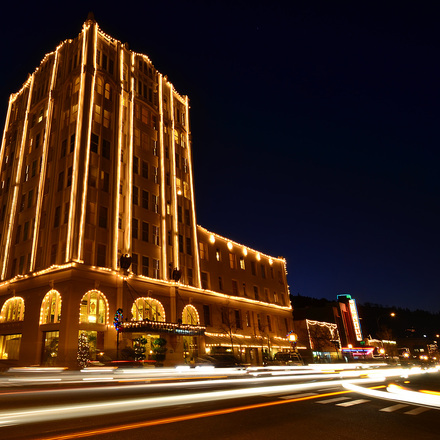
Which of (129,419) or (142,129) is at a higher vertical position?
(142,129)

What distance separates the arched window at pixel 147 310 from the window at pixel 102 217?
24.6ft

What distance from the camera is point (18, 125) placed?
45.0 metres

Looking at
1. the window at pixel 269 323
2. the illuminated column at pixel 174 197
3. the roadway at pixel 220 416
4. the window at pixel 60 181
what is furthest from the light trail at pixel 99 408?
the window at pixel 269 323

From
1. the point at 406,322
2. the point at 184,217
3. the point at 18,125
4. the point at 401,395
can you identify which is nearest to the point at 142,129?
the point at 184,217

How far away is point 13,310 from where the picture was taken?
109ft

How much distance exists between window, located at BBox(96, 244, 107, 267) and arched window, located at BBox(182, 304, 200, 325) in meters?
11.0

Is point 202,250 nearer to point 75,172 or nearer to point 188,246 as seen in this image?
point 188,246

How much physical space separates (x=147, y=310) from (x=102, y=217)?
31.3ft

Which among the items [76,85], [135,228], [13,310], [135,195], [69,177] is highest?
[76,85]

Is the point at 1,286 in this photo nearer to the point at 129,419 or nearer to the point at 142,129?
the point at 142,129

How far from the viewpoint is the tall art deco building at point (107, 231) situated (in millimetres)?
30188

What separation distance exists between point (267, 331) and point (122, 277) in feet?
86.0

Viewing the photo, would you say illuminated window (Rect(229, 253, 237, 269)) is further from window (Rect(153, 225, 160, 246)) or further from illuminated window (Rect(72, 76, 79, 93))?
illuminated window (Rect(72, 76, 79, 93))

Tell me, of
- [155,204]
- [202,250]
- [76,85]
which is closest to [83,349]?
[155,204]
